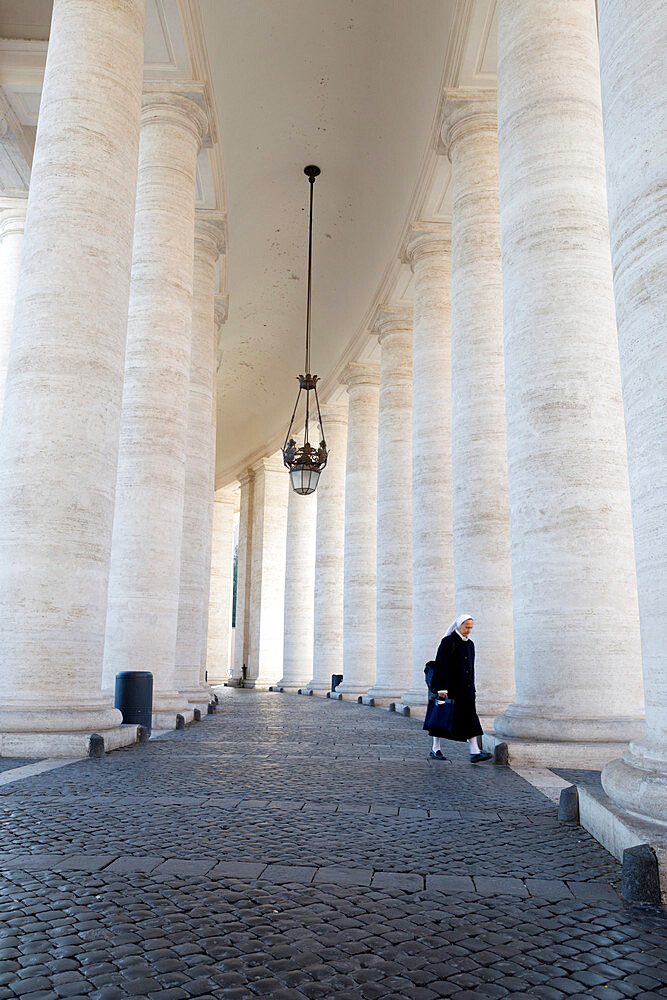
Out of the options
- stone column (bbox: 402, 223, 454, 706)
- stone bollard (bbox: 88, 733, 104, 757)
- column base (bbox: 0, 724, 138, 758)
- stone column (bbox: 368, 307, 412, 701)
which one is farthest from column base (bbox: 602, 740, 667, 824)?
stone column (bbox: 368, 307, 412, 701)

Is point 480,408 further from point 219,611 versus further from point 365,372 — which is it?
point 219,611

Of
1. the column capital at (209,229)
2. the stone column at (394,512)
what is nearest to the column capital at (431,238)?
the stone column at (394,512)

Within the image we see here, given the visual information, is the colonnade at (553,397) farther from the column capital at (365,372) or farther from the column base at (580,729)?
the column capital at (365,372)

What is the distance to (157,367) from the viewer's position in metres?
25.9

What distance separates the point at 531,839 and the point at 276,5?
32.3 meters

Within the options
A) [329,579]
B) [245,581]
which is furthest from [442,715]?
[245,581]

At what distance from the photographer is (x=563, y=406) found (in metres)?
17.0

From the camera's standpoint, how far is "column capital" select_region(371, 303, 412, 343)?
1778 inches

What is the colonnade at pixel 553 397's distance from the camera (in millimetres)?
9453

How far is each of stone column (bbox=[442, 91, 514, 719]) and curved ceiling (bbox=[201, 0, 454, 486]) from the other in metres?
6.15

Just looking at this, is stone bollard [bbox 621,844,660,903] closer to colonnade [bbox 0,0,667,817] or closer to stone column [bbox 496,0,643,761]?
colonnade [bbox 0,0,667,817]

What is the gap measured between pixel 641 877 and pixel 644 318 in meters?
5.92

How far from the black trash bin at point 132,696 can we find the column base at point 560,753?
989 centimetres

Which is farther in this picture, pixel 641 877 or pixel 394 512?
pixel 394 512
